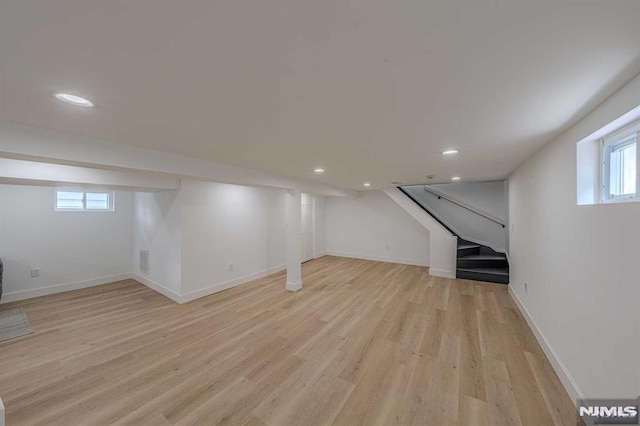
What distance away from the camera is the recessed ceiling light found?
1288mm

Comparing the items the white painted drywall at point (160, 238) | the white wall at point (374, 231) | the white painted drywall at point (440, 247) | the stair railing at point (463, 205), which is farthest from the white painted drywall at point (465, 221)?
the white painted drywall at point (160, 238)

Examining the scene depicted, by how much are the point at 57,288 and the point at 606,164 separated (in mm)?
7474

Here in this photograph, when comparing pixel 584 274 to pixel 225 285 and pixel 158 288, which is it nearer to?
pixel 225 285

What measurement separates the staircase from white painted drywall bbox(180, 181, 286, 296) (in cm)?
422

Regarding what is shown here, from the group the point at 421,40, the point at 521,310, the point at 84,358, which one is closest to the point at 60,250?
the point at 84,358

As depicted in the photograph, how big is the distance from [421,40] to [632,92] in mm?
1257

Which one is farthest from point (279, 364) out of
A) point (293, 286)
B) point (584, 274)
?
point (584, 274)

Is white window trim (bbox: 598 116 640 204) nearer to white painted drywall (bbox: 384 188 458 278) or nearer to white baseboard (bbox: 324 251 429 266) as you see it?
white painted drywall (bbox: 384 188 458 278)

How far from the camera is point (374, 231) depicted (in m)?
7.02

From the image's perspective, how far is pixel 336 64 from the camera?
1.01 m

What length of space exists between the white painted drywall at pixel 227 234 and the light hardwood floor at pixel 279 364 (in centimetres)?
59

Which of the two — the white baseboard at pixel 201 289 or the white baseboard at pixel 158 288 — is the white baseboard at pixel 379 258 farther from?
the white baseboard at pixel 158 288

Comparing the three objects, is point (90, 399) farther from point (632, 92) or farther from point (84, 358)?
point (632, 92)

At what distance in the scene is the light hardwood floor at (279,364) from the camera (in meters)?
1.74
